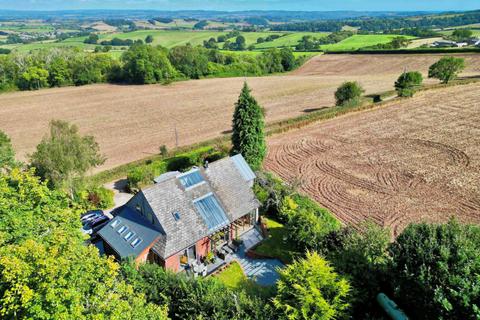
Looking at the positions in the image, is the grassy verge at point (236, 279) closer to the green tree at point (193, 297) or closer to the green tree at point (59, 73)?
the green tree at point (193, 297)

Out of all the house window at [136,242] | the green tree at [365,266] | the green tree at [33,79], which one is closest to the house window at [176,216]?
the house window at [136,242]

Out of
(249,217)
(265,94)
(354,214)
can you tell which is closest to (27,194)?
(249,217)

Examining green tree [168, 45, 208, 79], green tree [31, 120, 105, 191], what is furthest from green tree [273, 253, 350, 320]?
green tree [168, 45, 208, 79]

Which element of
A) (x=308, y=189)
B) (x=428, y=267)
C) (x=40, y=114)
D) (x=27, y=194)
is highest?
(x=27, y=194)

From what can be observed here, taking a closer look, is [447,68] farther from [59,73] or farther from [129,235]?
[59,73]

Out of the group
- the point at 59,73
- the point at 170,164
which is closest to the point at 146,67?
the point at 59,73

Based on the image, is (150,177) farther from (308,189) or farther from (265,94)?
(265,94)
